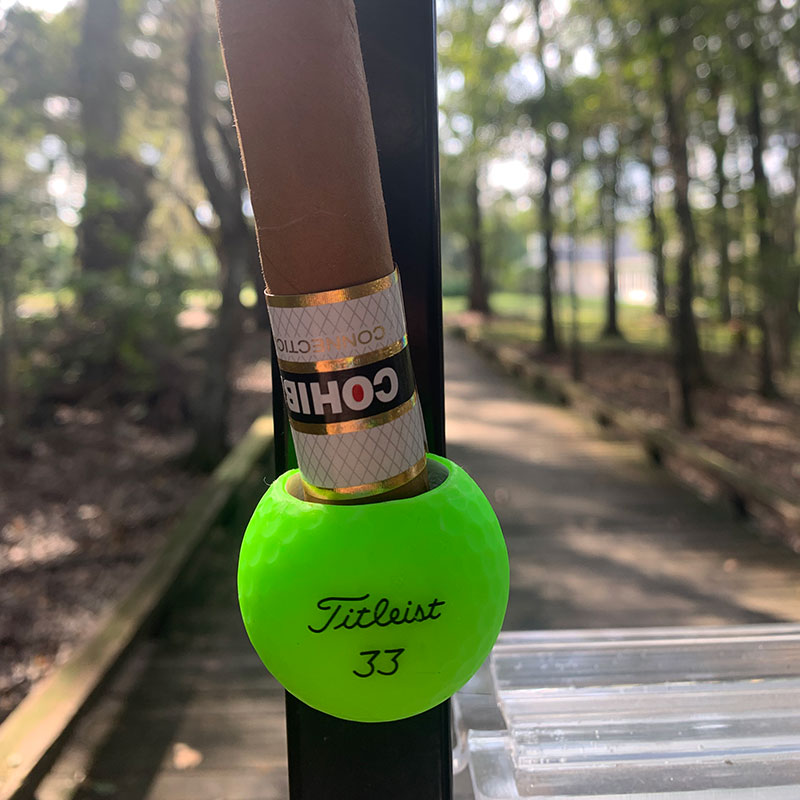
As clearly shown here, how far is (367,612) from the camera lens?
350 millimetres

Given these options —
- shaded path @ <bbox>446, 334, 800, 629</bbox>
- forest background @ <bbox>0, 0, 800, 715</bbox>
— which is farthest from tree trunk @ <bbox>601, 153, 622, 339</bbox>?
shaded path @ <bbox>446, 334, 800, 629</bbox>

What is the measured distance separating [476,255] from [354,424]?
44.4 feet

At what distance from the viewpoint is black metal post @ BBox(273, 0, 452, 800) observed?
45cm

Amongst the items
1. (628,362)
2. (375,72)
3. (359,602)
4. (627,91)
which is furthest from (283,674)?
(628,362)

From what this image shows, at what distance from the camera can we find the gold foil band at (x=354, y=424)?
13.2 inches

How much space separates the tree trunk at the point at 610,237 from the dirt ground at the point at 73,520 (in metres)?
5.58

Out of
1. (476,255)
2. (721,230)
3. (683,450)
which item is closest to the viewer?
(683,450)

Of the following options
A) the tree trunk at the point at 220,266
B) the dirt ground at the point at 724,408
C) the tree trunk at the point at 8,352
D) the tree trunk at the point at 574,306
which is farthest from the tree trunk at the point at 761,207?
the tree trunk at the point at 8,352

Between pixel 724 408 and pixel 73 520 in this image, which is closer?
pixel 73 520

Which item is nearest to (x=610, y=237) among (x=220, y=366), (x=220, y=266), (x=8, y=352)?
(x=220, y=266)

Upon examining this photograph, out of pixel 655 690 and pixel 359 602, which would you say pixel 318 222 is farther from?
pixel 655 690

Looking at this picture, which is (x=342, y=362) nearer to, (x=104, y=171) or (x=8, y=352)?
(x=8, y=352)

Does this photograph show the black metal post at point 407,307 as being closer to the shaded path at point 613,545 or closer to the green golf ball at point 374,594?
the green golf ball at point 374,594

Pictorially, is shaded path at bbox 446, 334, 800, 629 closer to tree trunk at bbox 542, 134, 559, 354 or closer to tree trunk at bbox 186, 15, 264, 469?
tree trunk at bbox 186, 15, 264, 469
